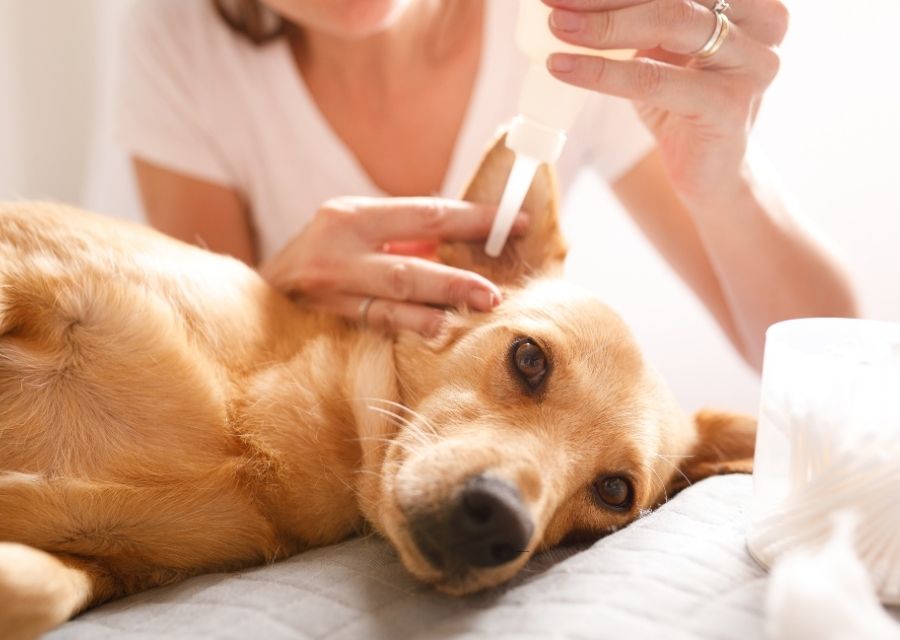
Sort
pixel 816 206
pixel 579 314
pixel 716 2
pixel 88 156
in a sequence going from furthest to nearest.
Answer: pixel 88 156 < pixel 816 206 < pixel 579 314 < pixel 716 2

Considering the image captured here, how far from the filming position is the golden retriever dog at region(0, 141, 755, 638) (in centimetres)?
112

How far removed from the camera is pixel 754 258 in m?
1.86

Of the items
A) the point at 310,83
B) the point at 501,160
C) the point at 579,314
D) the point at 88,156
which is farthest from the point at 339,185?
the point at 88,156

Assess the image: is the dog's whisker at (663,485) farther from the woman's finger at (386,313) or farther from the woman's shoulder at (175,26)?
the woman's shoulder at (175,26)

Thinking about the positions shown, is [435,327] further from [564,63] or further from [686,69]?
[686,69]

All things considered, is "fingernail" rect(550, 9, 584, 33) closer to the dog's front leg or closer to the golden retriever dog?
the golden retriever dog

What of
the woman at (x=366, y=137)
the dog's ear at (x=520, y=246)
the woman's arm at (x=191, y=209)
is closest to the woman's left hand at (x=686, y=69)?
the woman at (x=366, y=137)

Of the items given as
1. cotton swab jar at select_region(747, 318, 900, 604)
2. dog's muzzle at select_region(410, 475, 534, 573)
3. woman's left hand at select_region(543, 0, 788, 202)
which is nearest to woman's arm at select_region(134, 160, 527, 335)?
woman's left hand at select_region(543, 0, 788, 202)

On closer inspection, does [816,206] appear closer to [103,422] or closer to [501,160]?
[501,160]

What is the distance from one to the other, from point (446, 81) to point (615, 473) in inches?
52.1

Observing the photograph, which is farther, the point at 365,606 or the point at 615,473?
the point at 615,473

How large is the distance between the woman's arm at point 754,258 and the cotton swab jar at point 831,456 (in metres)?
0.76

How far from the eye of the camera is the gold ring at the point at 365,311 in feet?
5.15

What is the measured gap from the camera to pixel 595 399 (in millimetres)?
1364
